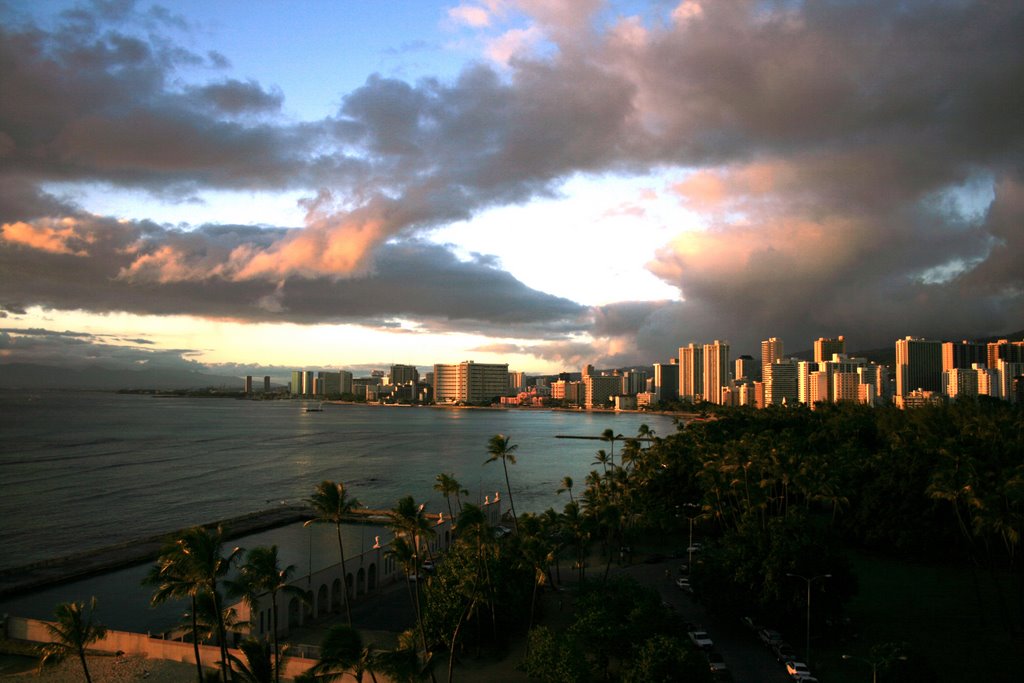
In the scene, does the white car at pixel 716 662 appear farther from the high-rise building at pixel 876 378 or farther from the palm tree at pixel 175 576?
the high-rise building at pixel 876 378

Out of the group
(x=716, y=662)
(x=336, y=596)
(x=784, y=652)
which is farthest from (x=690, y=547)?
(x=336, y=596)

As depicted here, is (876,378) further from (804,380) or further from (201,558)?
(201,558)

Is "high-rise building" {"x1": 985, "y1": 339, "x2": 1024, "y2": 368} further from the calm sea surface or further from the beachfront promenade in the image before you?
the beachfront promenade

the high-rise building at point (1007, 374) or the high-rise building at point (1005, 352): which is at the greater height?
the high-rise building at point (1005, 352)

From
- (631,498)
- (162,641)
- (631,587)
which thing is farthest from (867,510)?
(162,641)

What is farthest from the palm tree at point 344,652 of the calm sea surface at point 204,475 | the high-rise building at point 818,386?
the high-rise building at point 818,386

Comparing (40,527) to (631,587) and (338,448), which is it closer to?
(631,587)

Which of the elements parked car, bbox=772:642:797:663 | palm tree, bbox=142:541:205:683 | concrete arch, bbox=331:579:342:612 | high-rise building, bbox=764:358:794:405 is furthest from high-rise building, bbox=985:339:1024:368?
palm tree, bbox=142:541:205:683
